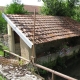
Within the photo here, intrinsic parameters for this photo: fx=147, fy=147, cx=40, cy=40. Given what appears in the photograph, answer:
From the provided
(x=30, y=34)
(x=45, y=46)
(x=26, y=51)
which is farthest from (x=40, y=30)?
(x=26, y=51)

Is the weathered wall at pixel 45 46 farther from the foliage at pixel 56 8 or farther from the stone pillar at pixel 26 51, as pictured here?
the foliage at pixel 56 8

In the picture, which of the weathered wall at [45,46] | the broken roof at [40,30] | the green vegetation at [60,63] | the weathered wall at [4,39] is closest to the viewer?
the broken roof at [40,30]

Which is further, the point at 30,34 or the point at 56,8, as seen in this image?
the point at 56,8

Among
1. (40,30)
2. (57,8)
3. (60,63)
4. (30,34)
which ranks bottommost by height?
(60,63)

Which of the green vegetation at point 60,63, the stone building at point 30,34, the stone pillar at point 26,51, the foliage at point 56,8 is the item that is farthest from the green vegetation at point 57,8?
the stone pillar at point 26,51

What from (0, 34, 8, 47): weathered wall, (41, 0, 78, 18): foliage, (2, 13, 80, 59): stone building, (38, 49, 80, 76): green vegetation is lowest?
(38, 49, 80, 76): green vegetation

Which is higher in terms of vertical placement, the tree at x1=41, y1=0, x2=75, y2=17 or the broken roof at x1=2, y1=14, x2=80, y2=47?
the tree at x1=41, y1=0, x2=75, y2=17

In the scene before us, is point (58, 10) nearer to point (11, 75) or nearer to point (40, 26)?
point (40, 26)

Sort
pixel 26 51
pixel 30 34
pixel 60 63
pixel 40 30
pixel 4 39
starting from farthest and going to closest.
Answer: pixel 4 39 < pixel 60 63 < pixel 40 30 < pixel 26 51 < pixel 30 34

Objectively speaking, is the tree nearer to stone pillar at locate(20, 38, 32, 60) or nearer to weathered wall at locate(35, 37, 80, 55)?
weathered wall at locate(35, 37, 80, 55)

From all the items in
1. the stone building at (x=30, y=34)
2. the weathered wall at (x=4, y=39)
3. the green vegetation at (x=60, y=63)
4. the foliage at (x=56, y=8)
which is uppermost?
the foliage at (x=56, y=8)

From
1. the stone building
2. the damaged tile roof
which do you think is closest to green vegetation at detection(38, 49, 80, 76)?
the stone building

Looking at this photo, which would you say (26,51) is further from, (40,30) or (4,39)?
(4,39)

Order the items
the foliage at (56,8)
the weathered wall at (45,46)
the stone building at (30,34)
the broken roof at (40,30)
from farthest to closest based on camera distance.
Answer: the foliage at (56,8), the weathered wall at (45,46), the broken roof at (40,30), the stone building at (30,34)
